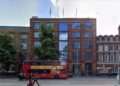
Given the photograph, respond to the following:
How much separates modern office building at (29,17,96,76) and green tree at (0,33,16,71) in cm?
904

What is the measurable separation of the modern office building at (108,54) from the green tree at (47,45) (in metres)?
16.1

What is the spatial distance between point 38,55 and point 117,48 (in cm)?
2420

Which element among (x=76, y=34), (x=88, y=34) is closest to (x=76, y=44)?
(x=76, y=34)

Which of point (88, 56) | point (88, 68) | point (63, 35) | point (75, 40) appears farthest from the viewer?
point (63, 35)

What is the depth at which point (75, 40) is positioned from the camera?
99688 millimetres

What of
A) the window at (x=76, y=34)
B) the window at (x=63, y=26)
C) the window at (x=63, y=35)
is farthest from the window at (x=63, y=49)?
the window at (x=63, y=26)

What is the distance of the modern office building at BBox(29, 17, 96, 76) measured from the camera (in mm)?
98750

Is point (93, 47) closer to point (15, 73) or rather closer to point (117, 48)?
point (117, 48)

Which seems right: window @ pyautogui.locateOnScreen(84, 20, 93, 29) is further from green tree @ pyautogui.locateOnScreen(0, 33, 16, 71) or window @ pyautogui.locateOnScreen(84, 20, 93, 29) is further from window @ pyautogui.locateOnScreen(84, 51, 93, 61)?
green tree @ pyautogui.locateOnScreen(0, 33, 16, 71)

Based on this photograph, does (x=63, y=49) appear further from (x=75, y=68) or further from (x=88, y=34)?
(x=88, y=34)

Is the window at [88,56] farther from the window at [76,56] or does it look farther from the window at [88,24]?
the window at [88,24]

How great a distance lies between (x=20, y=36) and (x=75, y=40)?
14890mm

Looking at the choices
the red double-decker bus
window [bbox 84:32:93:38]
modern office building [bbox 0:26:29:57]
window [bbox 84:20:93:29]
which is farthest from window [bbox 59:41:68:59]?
the red double-decker bus

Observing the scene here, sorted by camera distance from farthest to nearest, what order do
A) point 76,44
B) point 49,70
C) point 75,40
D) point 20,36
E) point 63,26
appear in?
1. point 20,36
2. point 63,26
3. point 75,40
4. point 76,44
5. point 49,70
